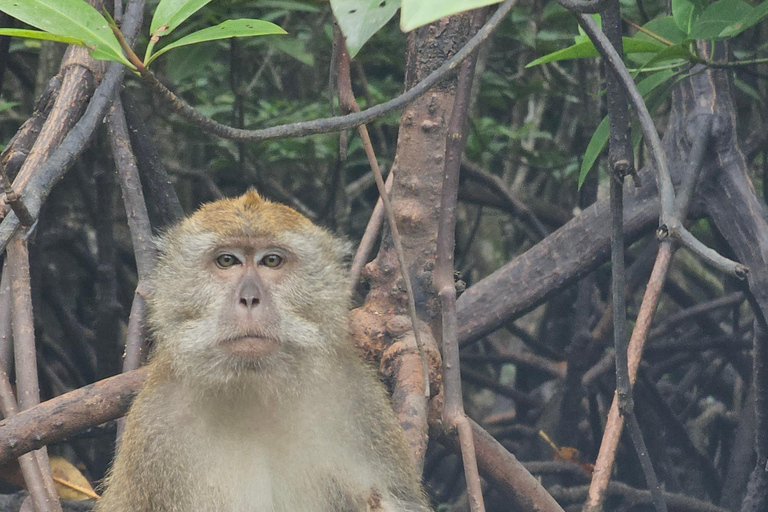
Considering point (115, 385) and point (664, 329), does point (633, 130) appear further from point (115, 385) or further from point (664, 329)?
point (664, 329)

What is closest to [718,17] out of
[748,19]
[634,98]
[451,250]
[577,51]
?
[748,19]

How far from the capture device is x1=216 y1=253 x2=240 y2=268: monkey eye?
2562 mm

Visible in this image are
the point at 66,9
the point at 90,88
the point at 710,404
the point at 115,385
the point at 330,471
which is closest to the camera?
the point at 66,9

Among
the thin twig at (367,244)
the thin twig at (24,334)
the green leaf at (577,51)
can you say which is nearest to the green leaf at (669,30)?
the green leaf at (577,51)

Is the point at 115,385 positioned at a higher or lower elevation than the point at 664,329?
lower

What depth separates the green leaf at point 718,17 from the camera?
2309mm

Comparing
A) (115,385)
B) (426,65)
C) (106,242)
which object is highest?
(426,65)

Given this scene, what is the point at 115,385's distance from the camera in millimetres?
2725

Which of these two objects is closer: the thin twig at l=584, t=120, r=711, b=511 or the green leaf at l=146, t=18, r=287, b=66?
the green leaf at l=146, t=18, r=287, b=66

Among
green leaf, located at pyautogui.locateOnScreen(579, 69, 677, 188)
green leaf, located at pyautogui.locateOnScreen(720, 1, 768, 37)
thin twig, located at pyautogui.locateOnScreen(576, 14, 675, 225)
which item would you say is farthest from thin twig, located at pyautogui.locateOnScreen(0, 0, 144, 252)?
green leaf, located at pyautogui.locateOnScreen(720, 1, 768, 37)

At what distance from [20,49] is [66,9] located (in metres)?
3.72

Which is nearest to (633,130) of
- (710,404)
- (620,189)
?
(620,189)

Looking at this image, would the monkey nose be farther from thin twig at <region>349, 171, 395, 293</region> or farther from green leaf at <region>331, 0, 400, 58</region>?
green leaf at <region>331, 0, 400, 58</region>

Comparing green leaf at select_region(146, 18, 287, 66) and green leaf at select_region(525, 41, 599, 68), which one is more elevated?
green leaf at select_region(525, 41, 599, 68)
